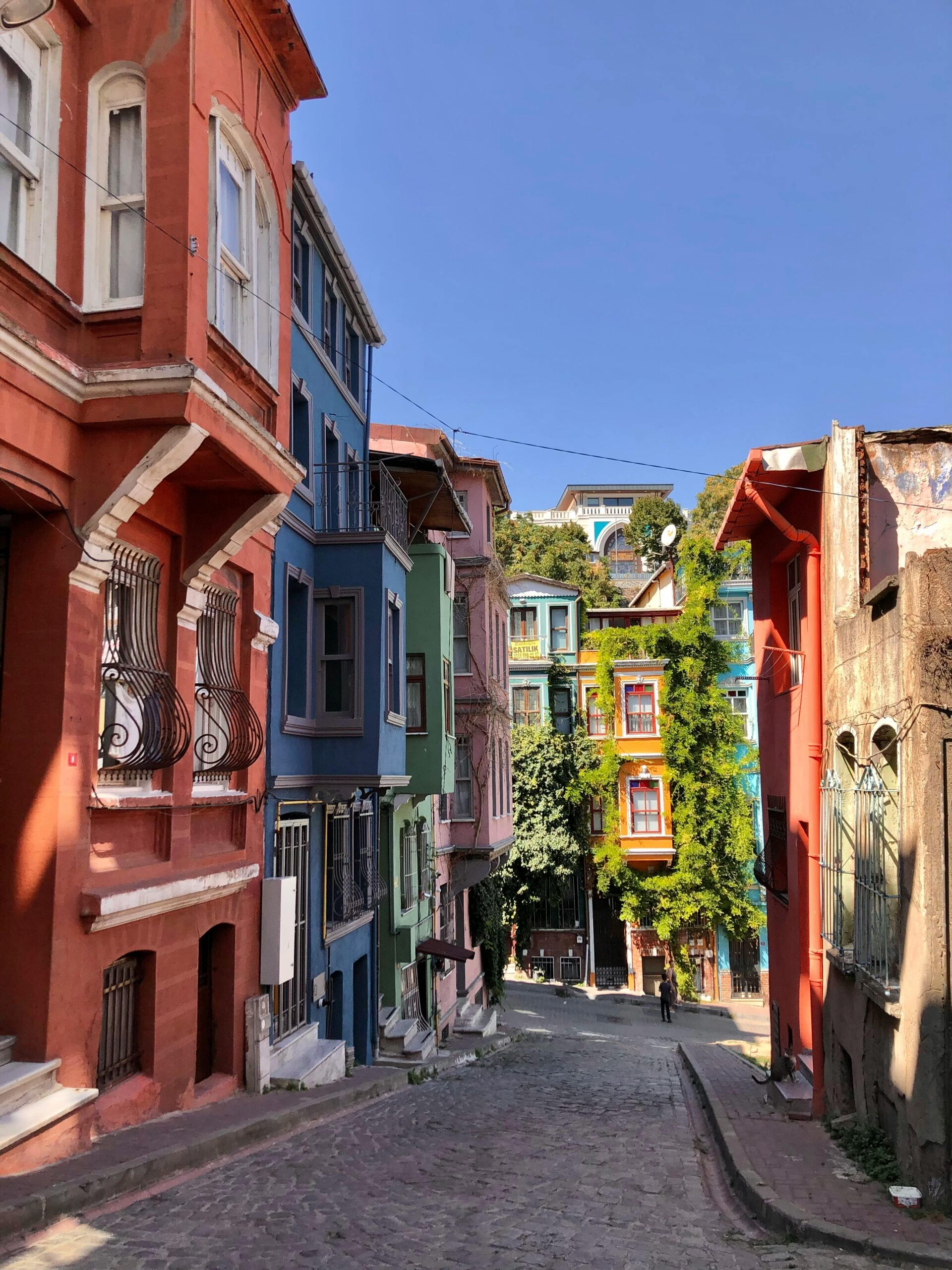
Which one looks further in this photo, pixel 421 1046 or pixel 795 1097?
pixel 421 1046

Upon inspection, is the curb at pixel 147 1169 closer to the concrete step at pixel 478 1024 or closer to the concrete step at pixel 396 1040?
the concrete step at pixel 396 1040

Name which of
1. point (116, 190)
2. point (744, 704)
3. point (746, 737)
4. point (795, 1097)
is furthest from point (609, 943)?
point (116, 190)

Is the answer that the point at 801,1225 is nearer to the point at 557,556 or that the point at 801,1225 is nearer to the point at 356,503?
the point at 356,503

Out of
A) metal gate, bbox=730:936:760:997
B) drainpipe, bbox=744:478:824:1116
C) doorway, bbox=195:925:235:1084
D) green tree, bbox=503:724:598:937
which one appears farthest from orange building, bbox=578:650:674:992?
doorway, bbox=195:925:235:1084

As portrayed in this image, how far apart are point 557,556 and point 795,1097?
1625 inches

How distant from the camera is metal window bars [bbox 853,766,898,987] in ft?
28.6

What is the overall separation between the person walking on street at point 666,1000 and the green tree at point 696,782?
347cm

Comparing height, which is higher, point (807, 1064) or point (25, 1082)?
point (25, 1082)

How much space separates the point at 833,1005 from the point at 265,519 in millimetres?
8140

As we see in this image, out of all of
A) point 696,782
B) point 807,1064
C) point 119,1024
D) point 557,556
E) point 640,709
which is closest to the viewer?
point 119,1024

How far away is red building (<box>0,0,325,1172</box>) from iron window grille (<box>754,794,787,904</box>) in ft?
27.9

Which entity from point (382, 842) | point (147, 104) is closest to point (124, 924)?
point (147, 104)

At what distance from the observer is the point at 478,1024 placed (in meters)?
25.3

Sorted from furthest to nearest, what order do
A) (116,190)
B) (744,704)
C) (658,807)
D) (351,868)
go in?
(744,704) < (658,807) < (351,868) < (116,190)
